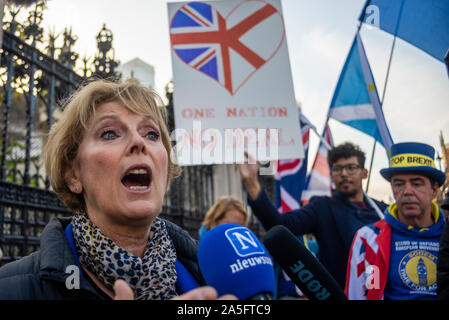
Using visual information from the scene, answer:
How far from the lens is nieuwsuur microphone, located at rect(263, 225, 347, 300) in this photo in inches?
49.7

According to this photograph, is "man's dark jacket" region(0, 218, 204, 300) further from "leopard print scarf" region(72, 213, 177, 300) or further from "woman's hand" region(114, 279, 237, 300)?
"woman's hand" region(114, 279, 237, 300)

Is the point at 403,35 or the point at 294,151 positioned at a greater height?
the point at 403,35

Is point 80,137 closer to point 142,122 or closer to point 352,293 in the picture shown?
point 142,122

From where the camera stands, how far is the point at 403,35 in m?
4.12

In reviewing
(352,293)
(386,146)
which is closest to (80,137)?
(352,293)

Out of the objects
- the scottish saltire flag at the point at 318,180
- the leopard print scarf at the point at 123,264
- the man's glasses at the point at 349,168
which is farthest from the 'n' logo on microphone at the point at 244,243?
the scottish saltire flag at the point at 318,180

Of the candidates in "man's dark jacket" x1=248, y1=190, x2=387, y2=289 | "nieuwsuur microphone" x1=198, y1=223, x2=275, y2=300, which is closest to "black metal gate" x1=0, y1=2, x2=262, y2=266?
"man's dark jacket" x1=248, y1=190, x2=387, y2=289

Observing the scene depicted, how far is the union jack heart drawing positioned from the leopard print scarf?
238 cm

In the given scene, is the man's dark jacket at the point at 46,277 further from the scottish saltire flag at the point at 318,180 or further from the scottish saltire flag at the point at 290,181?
the scottish saltire flag at the point at 290,181

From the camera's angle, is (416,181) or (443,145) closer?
(443,145)

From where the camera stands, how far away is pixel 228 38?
414cm

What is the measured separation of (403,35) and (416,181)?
5.40ft

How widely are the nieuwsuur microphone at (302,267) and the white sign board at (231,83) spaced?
6.27 feet
